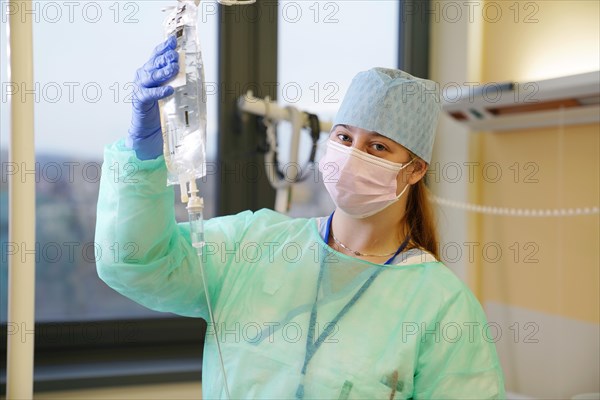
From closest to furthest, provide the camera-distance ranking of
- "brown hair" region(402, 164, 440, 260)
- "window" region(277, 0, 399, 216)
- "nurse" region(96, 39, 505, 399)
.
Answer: "nurse" region(96, 39, 505, 399)
"brown hair" region(402, 164, 440, 260)
"window" region(277, 0, 399, 216)

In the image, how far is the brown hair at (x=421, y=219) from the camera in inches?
56.8

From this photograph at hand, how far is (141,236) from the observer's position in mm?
→ 1187

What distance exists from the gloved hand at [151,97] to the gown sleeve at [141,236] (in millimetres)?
21

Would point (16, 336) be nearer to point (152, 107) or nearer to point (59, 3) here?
point (152, 107)

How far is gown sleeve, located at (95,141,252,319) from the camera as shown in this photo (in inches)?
46.2

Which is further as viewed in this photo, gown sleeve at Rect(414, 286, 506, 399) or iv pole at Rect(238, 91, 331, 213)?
iv pole at Rect(238, 91, 331, 213)

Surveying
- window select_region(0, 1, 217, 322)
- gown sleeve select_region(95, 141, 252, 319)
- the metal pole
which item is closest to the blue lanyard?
gown sleeve select_region(95, 141, 252, 319)

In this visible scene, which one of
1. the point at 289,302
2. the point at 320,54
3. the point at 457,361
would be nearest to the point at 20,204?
the point at 289,302

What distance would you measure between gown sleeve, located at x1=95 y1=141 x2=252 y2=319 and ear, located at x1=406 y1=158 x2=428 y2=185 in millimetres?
463

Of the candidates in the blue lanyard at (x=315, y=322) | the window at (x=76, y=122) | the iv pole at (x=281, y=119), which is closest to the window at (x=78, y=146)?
the window at (x=76, y=122)

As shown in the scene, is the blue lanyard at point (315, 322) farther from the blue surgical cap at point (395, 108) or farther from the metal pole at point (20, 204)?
the metal pole at point (20, 204)

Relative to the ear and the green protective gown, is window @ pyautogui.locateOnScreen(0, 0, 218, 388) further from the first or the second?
the ear

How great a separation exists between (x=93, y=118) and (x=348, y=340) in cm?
119

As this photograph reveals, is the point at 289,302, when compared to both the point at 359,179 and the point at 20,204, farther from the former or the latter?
the point at 20,204
